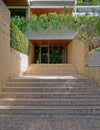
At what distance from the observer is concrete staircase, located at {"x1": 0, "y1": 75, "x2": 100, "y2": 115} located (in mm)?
9305

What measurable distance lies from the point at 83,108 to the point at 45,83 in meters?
3.10

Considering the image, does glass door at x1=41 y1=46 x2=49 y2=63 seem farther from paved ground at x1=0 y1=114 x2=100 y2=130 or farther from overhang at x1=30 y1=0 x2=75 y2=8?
paved ground at x1=0 y1=114 x2=100 y2=130

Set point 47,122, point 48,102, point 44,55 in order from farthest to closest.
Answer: point 44,55 < point 48,102 < point 47,122

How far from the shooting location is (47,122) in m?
8.01

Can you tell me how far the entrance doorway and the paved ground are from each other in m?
18.1

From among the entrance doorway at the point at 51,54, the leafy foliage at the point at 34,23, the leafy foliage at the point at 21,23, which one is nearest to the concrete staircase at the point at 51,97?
the leafy foliage at the point at 21,23

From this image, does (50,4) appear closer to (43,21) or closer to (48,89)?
(43,21)

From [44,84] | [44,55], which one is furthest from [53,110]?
[44,55]

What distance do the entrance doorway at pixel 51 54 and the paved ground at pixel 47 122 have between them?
18.1 metres

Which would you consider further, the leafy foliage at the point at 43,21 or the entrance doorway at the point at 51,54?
the entrance doorway at the point at 51,54

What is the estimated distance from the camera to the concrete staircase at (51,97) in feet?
30.5

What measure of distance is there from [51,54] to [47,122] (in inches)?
762

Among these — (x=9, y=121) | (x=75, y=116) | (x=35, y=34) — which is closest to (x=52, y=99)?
(x=75, y=116)

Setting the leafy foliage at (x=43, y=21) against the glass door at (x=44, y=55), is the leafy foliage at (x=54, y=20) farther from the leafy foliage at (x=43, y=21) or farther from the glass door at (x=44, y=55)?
the glass door at (x=44, y=55)
